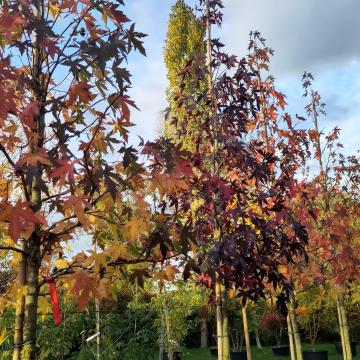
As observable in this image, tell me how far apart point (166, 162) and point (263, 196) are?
93.5 inches

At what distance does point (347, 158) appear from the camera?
8688mm

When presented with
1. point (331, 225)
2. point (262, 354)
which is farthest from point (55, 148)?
point (262, 354)

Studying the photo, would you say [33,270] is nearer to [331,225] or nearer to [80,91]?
[80,91]

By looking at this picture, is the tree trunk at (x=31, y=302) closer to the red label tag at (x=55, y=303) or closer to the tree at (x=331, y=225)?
the red label tag at (x=55, y=303)

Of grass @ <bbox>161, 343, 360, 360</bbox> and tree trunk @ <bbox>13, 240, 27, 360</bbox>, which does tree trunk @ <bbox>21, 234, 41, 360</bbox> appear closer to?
tree trunk @ <bbox>13, 240, 27, 360</bbox>

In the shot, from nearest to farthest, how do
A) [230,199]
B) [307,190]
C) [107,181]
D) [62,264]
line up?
[107,181]
[62,264]
[230,199]
[307,190]

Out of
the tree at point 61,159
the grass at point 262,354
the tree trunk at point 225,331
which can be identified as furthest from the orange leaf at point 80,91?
the grass at point 262,354

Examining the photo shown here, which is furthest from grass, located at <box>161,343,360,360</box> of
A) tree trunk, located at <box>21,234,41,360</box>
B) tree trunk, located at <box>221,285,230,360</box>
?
tree trunk, located at <box>21,234,41,360</box>

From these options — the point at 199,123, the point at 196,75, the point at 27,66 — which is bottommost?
the point at 27,66

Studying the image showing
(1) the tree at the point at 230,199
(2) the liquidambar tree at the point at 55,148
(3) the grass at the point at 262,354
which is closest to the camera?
(2) the liquidambar tree at the point at 55,148

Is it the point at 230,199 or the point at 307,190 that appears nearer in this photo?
the point at 230,199

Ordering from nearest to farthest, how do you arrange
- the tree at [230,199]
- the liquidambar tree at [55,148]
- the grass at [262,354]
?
the liquidambar tree at [55,148] < the tree at [230,199] < the grass at [262,354]

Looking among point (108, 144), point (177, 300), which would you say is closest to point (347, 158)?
point (177, 300)

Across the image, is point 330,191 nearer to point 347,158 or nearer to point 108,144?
point 347,158
